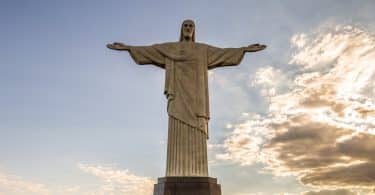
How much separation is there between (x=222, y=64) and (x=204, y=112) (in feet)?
6.53

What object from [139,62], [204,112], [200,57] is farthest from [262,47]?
[139,62]

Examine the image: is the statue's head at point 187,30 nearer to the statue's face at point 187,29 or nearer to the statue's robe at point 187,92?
the statue's face at point 187,29

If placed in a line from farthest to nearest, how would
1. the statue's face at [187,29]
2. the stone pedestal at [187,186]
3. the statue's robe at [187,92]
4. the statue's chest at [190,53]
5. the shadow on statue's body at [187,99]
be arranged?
1. the statue's face at [187,29]
2. the statue's chest at [190,53]
3. the statue's robe at [187,92]
4. the shadow on statue's body at [187,99]
5. the stone pedestal at [187,186]

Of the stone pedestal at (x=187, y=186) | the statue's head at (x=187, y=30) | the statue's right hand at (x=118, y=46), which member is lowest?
the stone pedestal at (x=187, y=186)

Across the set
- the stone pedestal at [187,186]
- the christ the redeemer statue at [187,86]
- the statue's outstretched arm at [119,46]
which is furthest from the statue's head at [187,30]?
the stone pedestal at [187,186]

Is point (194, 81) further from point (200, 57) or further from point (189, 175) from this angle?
point (189, 175)

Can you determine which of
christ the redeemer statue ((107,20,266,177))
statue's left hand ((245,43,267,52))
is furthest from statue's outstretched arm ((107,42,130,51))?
statue's left hand ((245,43,267,52))

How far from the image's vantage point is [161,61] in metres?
11.8

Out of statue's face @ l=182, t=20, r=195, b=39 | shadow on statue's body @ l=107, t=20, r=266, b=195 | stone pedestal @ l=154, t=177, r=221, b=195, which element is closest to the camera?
stone pedestal @ l=154, t=177, r=221, b=195

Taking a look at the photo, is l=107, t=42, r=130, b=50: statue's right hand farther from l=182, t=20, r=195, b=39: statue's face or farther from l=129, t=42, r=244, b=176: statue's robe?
l=182, t=20, r=195, b=39: statue's face

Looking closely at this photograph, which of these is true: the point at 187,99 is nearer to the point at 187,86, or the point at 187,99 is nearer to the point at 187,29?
the point at 187,86

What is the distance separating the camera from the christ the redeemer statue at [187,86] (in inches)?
414

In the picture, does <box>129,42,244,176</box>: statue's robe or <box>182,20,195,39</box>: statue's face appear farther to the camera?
<box>182,20,195,39</box>: statue's face

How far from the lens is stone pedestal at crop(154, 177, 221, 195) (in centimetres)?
966
